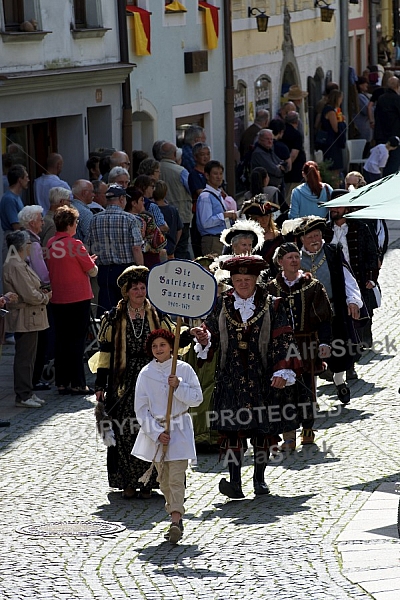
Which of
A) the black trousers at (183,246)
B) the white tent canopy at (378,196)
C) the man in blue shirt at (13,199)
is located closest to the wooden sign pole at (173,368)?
the white tent canopy at (378,196)

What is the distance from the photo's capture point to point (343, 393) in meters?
13.2

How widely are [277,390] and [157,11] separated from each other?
43.9 feet

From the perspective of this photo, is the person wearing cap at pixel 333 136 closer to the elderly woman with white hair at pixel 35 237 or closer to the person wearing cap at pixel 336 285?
the elderly woman with white hair at pixel 35 237

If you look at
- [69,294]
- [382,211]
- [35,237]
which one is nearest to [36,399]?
[69,294]

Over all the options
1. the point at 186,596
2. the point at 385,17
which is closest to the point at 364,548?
the point at 186,596

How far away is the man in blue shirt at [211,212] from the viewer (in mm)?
17172

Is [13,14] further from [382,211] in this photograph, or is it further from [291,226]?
[382,211]

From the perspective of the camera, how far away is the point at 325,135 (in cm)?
2800

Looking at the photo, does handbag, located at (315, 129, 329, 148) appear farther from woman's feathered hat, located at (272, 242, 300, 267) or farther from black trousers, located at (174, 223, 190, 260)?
woman's feathered hat, located at (272, 242, 300, 267)

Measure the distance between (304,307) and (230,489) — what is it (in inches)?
85.4

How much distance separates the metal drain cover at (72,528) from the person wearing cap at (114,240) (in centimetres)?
545

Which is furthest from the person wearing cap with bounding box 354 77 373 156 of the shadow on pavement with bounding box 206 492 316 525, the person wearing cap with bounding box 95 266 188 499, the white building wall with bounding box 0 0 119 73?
the shadow on pavement with bounding box 206 492 316 525

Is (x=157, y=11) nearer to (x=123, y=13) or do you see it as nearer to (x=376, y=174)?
(x=123, y=13)

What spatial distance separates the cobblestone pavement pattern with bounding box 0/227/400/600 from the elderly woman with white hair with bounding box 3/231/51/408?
0.25m
